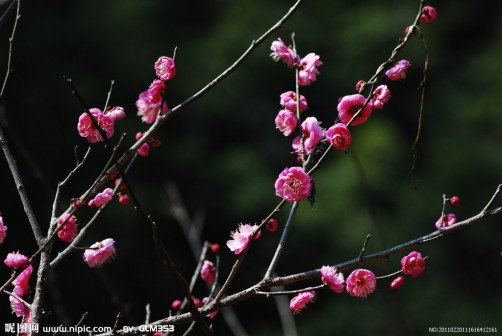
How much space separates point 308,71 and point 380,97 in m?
0.17

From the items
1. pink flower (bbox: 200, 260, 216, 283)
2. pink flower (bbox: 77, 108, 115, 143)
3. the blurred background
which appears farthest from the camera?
the blurred background

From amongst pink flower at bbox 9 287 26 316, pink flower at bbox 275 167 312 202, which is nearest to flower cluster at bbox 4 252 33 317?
pink flower at bbox 9 287 26 316

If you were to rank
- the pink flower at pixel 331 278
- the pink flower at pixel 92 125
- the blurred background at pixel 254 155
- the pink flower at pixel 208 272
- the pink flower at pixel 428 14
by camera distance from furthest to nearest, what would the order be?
the blurred background at pixel 254 155 → the pink flower at pixel 208 272 → the pink flower at pixel 428 14 → the pink flower at pixel 92 125 → the pink flower at pixel 331 278

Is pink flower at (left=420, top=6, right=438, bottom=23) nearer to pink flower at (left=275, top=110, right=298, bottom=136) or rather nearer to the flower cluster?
pink flower at (left=275, top=110, right=298, bottom=136)

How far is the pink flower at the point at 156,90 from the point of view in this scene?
1.19 meters

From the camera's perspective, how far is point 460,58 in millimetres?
8789

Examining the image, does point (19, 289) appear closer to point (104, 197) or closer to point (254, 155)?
point (104, 197)

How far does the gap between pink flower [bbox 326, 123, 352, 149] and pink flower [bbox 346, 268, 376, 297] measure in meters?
0.19

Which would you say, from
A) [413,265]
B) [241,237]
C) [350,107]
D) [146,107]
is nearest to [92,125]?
[146,107]

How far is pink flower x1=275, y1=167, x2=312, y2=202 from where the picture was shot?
102cm

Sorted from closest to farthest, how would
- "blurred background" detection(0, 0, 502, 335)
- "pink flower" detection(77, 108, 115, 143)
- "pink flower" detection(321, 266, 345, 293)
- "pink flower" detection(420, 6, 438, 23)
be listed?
"pink flower" detection(321, 266, 345, 293) → "pink flower" detection(77, 108, 115, 143) → "pink flower" detection(420, 6, 438, 23) → "blurred background" detection(0, 0, 502, 335)

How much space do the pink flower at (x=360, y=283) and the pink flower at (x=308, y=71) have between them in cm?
36

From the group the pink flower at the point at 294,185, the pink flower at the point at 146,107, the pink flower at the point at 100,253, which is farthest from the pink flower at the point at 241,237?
the pink flower at the point at 146,107

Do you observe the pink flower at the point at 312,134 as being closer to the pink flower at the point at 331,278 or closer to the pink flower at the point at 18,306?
A: the pink flower at the point at 331,278
